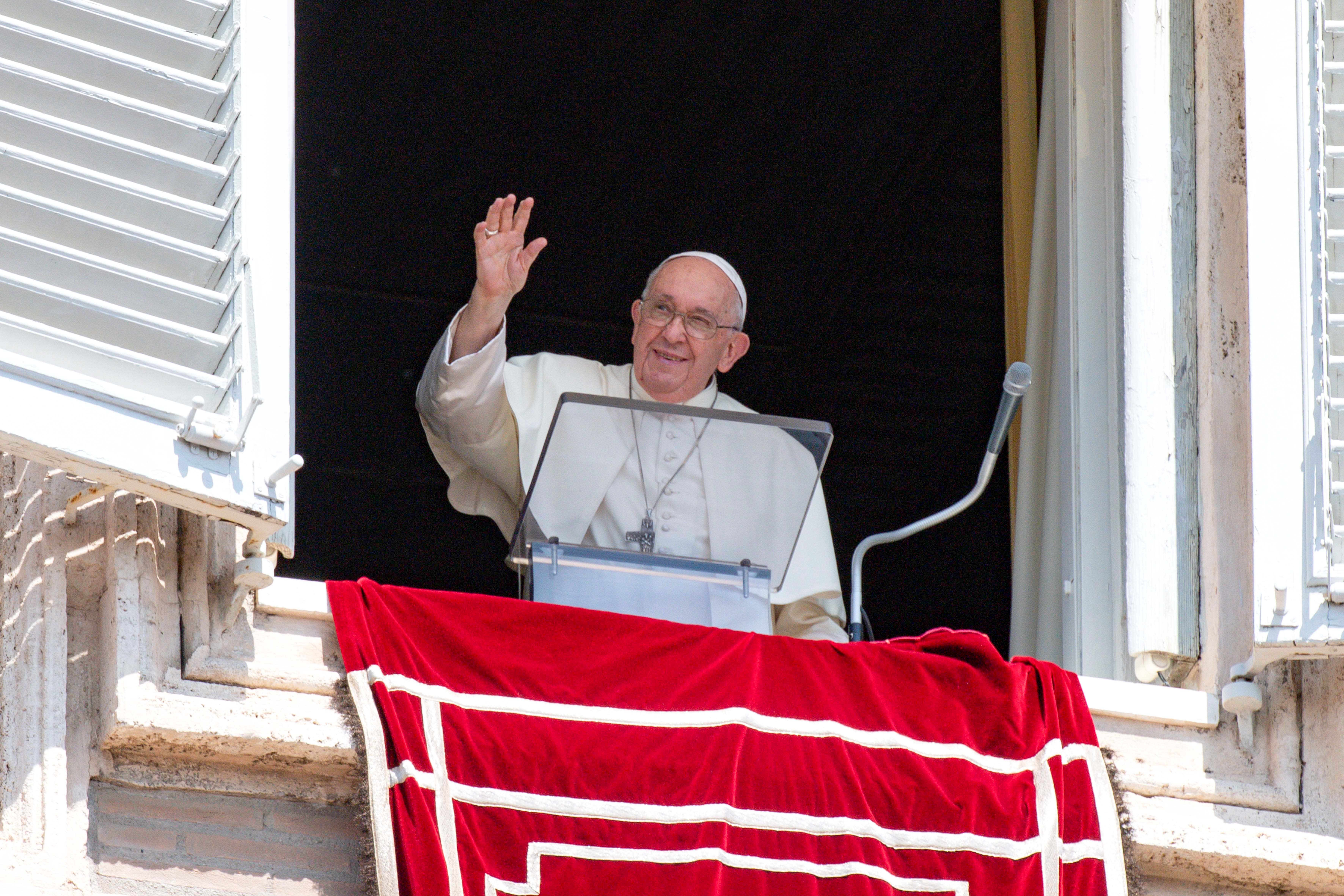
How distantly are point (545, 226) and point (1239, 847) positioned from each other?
3.74m

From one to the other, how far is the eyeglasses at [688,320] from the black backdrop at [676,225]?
164 centimetres

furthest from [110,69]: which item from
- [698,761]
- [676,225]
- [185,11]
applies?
[676,225]

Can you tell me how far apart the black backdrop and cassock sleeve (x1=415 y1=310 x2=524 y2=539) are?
75.2 inches

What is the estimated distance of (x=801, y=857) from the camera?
3570 mm

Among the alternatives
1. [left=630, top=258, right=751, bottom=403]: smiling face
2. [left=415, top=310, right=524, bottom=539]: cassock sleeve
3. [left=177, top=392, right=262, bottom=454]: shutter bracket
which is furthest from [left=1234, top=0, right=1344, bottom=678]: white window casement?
[left=177, top=392, right=262, bottom=454]: shutter bracket

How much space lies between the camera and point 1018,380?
400 centimetres

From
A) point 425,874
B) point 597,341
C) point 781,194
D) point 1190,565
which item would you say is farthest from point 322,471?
point 425,874

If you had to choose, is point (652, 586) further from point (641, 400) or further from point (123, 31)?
point (123, 31)

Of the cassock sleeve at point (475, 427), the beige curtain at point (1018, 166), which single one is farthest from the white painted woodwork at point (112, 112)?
the beige curtain at point (1018, 166)

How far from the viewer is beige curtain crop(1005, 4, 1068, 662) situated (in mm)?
4930

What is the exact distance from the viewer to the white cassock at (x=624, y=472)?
13.5ft

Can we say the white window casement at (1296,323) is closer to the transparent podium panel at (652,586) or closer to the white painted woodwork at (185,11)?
the transparent podium panel at (652,586)

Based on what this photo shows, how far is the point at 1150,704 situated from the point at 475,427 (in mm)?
1486

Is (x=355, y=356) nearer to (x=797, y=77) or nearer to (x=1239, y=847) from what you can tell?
(x=797, y=77)
